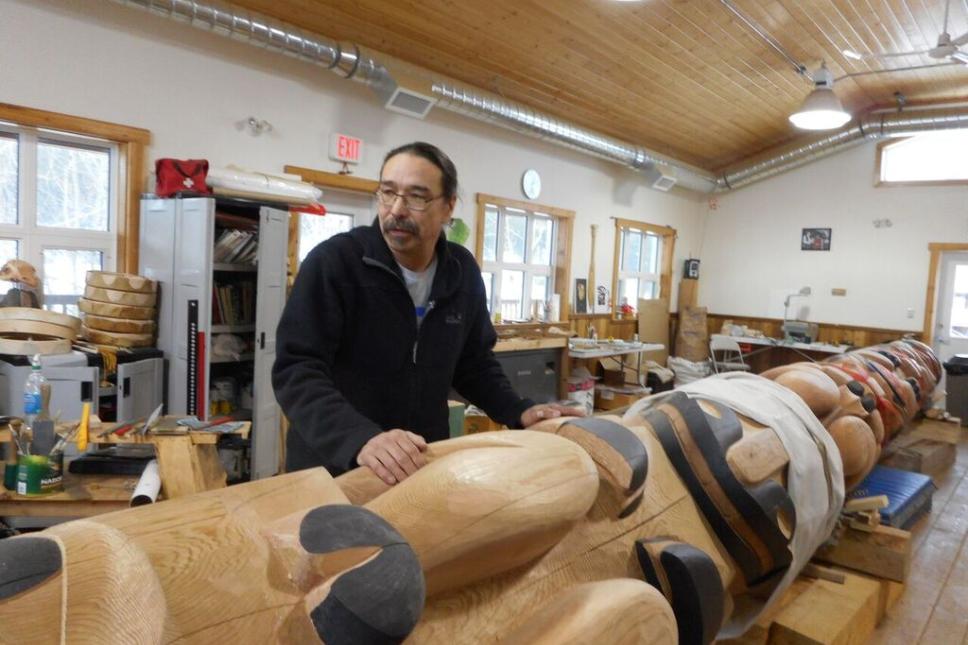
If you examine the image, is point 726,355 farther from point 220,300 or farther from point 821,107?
point 220,300

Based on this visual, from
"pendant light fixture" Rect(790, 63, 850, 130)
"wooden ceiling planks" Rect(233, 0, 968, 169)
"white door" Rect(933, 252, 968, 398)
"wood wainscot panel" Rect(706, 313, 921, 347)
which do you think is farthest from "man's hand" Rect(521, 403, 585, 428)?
"white door" Rect(933, 252, 968, 398)

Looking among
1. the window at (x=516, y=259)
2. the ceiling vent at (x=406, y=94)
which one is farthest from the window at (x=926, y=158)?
the ceiling vent at (x=406, y=94)

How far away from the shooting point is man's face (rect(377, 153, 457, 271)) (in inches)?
50.9

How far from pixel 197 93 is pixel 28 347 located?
71.9 inches

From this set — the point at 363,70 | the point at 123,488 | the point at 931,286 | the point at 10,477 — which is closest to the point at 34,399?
the point at 10,477

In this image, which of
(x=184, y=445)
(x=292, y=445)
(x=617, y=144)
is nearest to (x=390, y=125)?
(x=617, y=144)

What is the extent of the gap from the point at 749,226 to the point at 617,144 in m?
3.37

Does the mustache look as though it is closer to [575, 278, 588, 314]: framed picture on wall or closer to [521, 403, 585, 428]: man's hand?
[521, 403, 585, 428]: man's hand

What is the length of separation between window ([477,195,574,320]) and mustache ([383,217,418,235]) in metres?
4.52

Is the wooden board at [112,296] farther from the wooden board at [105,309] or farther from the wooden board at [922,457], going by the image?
the wooden board at [922,457]

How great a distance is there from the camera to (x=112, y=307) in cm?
329

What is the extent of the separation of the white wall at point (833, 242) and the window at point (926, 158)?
12cm

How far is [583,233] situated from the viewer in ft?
23.6

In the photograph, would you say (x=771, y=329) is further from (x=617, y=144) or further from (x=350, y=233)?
(x=350, y=233)
